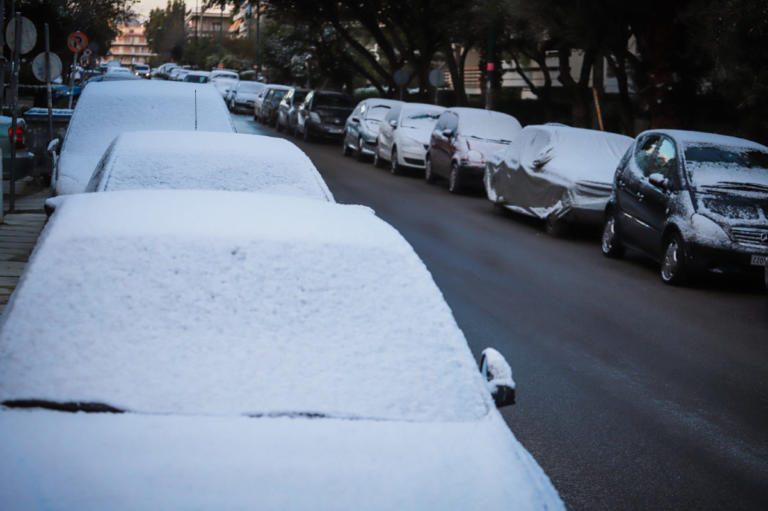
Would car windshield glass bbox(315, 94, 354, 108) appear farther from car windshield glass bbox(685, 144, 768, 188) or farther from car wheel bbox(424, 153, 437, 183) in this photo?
car windshield glass bbox(685, 144, 768, 188)

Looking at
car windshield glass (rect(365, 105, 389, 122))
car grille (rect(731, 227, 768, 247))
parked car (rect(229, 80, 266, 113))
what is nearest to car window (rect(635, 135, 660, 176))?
car grille (rect(731, 227, 768, 247))

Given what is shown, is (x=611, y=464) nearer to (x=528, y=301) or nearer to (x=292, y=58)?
(x=528, y=301)

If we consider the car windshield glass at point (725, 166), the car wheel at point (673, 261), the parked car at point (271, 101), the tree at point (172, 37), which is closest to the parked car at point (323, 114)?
the parked car at point (271, 101)

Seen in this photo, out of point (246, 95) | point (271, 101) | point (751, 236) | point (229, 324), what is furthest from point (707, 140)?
point (246, 95)

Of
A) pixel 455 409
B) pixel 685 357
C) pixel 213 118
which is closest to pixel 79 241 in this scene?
pixel 455 409

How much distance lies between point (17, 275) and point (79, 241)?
281 inches

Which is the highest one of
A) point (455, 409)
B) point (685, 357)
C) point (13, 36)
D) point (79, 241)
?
point (13, 36)

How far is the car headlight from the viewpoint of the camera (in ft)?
38.9

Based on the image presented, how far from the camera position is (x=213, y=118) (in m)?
12.2

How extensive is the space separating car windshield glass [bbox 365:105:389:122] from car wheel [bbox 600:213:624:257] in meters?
17.3

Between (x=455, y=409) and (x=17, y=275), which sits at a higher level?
(x=455, y=409)

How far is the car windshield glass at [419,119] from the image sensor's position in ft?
89.2

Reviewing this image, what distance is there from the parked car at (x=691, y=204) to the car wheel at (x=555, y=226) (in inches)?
63.9

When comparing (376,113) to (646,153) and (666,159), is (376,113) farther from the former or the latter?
(666,159)
